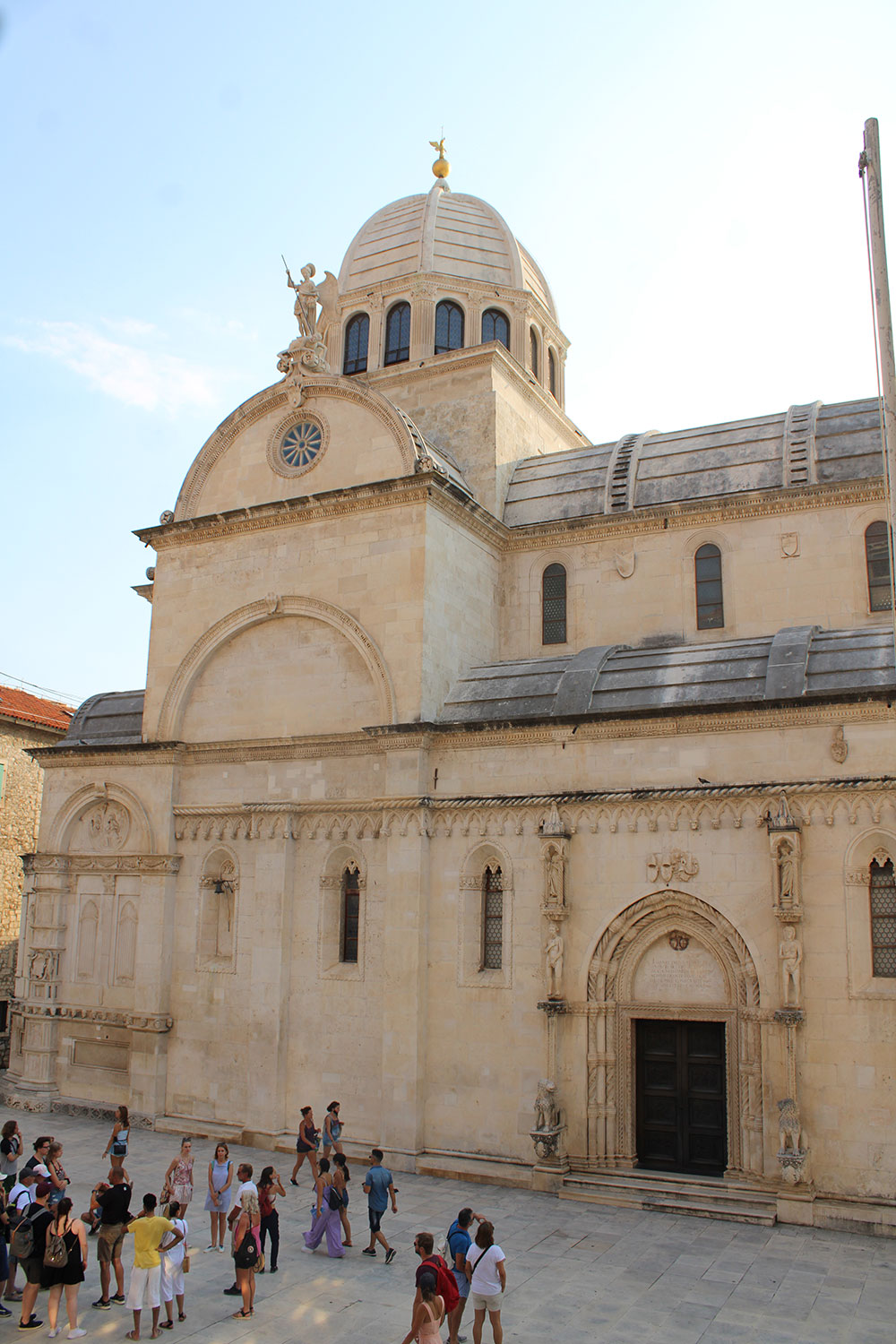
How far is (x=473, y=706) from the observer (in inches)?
811

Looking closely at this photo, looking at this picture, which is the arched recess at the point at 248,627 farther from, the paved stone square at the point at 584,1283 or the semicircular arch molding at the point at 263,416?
the paved stone square at the point at 584,1283

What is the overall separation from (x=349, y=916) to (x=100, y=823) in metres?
7.00

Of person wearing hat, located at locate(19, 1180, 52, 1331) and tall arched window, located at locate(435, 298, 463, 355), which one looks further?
tall arched window, located at locate(435, 298, 463, 355)

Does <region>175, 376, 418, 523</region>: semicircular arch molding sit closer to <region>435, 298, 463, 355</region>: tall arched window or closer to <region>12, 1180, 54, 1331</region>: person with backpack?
<region>435, 298, 463, 355</region>: tall arched window

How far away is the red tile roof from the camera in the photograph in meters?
32.0

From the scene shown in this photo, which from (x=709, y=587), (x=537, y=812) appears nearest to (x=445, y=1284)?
(x=537, y=812)

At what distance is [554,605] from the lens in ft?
78.0

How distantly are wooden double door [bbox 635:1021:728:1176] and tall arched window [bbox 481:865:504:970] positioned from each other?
276 cm

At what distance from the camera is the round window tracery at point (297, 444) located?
23.5 meters

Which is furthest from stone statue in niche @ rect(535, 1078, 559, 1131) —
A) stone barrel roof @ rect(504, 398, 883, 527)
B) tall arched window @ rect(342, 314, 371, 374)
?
tall arched window @ rect(342, 314, 371, 374)

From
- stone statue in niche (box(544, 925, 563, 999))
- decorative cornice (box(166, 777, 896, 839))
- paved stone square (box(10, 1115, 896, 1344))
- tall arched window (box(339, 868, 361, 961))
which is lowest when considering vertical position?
paved stone square (box(10, 1115, 896, 1344))

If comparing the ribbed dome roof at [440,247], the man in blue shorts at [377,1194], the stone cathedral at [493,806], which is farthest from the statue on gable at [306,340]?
the man in blue shorts at [377,1194]

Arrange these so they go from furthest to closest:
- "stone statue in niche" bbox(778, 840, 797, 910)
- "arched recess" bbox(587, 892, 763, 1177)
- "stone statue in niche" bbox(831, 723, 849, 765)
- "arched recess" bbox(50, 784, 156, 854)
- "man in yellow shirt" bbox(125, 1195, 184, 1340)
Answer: "arched recess" bbox(50, 784, 156, 854), "stone statue in niche" bbox(831, 723, 849, 765), "arched recess" bbox(587, 892, 763, 1177), "stone statue in niche" bbox(778, 840, 797, 910), "man in yellow shirt" bbox(125, 1195, 184, 1340)

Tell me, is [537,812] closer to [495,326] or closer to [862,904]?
[862,904]
